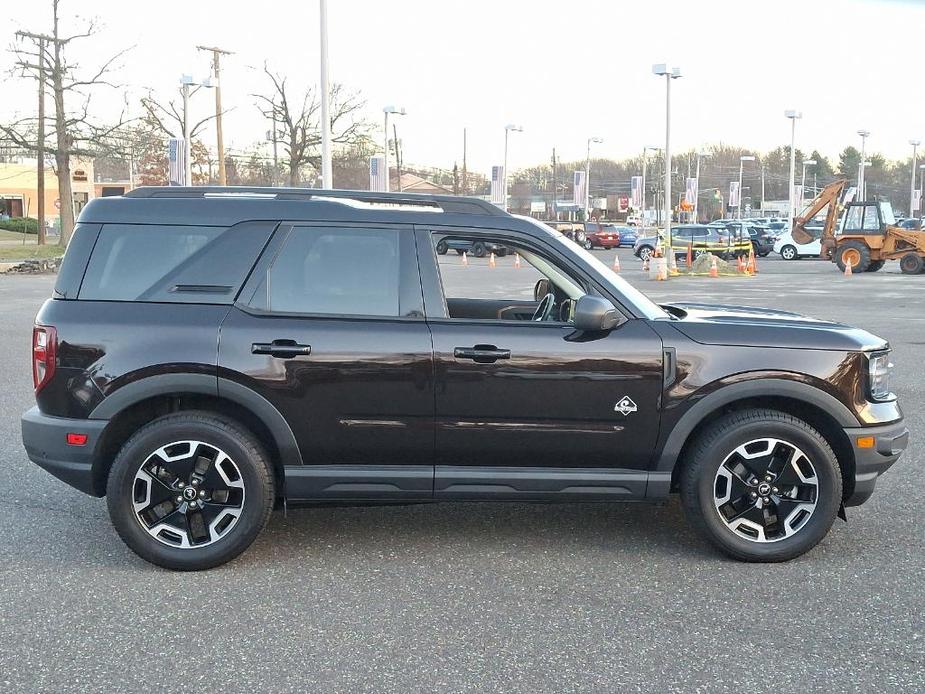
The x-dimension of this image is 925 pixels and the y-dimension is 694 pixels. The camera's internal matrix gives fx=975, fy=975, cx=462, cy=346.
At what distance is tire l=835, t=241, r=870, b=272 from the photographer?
109ft

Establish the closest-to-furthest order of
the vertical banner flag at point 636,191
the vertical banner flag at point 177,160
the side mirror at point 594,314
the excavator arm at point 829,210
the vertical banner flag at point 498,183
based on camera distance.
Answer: the side mirror at point 594,314 < the vertical banner flag at point 177,160 < the excavator arm at point 829,210 < the vertical banner flag at point 498,183 < the vertical banner flag at point 636,191

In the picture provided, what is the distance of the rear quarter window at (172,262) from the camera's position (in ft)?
15.6

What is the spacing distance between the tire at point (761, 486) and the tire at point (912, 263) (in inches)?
1215

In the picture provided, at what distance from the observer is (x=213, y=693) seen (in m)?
3.44

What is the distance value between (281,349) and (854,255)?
32050 millimetres

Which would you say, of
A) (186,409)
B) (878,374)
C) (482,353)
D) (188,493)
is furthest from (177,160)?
(878,374)

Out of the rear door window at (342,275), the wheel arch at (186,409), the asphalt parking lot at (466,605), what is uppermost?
the rear door window at (342,275)

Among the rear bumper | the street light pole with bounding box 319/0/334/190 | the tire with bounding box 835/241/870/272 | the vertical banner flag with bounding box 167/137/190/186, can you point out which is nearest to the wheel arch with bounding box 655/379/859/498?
the rear bumper

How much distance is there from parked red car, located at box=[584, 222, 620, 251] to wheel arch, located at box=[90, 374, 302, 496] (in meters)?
50.3

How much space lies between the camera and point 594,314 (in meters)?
4.55

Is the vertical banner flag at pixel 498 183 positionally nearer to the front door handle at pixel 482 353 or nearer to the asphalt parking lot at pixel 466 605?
the asphalt parking lot at pixel 466 605

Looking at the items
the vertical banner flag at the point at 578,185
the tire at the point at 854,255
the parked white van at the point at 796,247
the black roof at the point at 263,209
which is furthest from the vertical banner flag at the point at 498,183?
the black roof at the point at 263,209

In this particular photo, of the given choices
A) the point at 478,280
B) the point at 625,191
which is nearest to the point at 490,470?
the point at 478,280

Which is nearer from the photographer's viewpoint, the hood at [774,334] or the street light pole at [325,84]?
the hood at [774,334]
